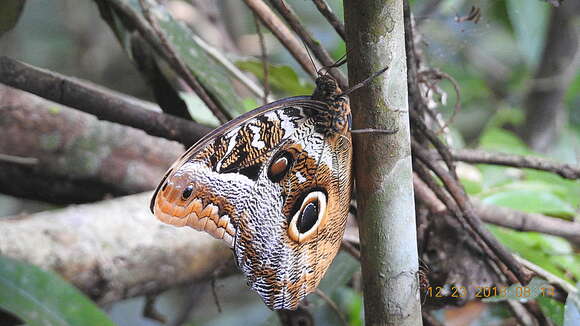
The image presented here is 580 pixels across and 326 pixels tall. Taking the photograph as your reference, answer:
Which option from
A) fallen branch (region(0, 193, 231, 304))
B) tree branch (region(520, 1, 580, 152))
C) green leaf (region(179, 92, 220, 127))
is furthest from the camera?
tree branch (region(520, 1, 580, 152))

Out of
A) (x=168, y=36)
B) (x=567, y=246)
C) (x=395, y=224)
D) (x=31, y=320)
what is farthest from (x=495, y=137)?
(x=31, y=320)

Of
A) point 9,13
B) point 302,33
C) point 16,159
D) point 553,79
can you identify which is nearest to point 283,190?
point 302,33

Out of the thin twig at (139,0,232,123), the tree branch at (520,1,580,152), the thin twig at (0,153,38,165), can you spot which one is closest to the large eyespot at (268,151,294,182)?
the thin twig at (139,0,232,123)

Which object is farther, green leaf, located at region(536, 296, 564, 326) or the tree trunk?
green leaf, located at region(536, 296, 564, 326)

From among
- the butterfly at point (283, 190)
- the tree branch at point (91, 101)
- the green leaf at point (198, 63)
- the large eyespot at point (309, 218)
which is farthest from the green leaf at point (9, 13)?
the large eyespot at point (309, 218)

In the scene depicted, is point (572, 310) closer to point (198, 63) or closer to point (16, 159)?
point (198, 63)

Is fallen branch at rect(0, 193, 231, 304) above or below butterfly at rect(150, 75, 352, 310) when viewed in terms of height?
below

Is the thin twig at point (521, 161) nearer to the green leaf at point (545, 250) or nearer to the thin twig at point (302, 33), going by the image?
the green leaf at point (545, 250)

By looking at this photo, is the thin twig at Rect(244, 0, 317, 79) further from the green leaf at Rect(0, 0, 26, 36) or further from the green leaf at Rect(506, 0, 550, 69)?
the green leaf at Rect(506, 0, 550, 69)
